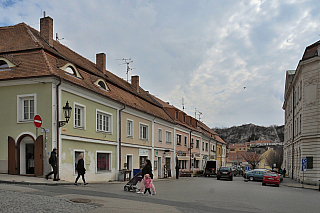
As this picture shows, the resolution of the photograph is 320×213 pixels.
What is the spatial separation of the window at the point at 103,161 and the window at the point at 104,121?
5.63 feet

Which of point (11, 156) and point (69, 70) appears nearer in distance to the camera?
point (11, 156)

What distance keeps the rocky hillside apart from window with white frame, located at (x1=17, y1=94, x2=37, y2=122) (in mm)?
175438

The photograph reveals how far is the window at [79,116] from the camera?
1922 centimetres

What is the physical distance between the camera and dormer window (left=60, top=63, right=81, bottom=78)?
18.6 meters

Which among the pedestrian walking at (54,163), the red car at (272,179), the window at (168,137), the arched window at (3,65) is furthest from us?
the window at (168,137)

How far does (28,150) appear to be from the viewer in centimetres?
1744

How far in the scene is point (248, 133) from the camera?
7623 inches

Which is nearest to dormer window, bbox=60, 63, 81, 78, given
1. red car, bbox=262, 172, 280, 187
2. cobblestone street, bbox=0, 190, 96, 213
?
cobblestone street, bbox=0, 190, 96, 213

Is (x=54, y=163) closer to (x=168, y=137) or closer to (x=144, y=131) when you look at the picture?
(x=144, y=131)

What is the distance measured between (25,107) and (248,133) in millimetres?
187287

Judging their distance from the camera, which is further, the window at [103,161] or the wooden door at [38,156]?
the window at [103,161]

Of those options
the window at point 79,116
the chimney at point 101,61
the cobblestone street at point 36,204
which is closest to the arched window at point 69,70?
the window at point 79,116

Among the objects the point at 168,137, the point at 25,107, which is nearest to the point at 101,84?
the point at 25,107

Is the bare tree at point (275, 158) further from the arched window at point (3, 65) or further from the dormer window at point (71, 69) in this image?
the arched window at point (3, 65)
